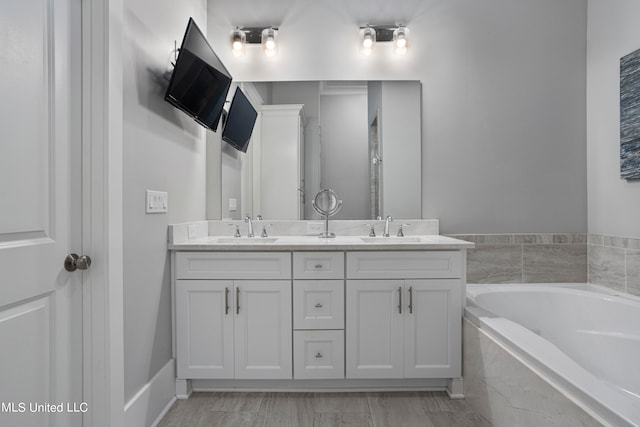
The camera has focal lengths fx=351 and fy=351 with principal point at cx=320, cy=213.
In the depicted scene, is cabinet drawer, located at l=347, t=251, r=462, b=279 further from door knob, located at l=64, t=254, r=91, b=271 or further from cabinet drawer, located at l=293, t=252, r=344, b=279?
door knob, located at l=64, t=254, r=91, b=271

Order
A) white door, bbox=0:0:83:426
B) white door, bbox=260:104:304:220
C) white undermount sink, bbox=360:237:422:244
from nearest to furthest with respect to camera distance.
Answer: white door, bbox=0:0:83:426
white undermount sink, bbox=360:237:422:244
white door, bbox=260:104:304:220

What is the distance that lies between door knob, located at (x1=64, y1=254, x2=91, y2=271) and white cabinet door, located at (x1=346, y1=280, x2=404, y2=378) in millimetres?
1254

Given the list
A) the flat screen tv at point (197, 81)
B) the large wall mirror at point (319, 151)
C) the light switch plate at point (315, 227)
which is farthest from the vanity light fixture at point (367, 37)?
the light switch plate at point (315, 227)

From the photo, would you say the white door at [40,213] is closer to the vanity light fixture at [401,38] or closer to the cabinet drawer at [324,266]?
the cabinet drawer at [324,266]

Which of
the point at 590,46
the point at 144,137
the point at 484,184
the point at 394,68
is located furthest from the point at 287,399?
the point at 590,46

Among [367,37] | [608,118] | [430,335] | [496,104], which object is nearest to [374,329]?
[430,335]

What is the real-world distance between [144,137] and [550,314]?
2.58m

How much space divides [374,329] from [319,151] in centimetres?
130

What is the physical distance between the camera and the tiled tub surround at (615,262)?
7.01 feet

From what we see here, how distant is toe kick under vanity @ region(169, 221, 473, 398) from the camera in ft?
6.45

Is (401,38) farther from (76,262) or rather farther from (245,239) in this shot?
(76,262)

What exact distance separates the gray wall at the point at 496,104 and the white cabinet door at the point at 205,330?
60.3 inches

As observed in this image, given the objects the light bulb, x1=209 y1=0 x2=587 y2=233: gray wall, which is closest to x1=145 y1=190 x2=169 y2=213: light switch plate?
the light bulb

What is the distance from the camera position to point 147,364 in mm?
1726
